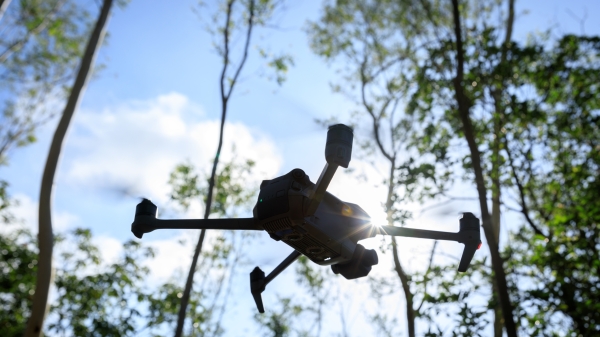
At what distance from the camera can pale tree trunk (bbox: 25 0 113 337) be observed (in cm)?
641

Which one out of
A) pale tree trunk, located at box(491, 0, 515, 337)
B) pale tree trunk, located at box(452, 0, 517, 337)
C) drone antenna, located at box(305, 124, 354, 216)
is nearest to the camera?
drone antenna, located at box(305, 124, 354, 216)

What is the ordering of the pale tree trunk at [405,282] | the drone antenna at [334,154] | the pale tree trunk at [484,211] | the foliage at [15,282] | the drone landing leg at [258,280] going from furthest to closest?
1. the foliage at [15,282]
2. the pale tree trunk at [405,282]
3. the pale tree trunk at [484,211]
4. the drone landing leg at [258,280]
5. the drone antenna at [334,154]

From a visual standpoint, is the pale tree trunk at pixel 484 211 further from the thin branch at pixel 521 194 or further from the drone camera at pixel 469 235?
the drone camera at pixel 469 235

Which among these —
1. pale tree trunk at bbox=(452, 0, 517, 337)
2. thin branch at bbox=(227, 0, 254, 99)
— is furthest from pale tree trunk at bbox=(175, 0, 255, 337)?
pale tree trunk at bbox=(452, 0, 517, 337)

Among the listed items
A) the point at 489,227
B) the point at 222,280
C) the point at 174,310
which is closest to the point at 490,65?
the point at 489,227

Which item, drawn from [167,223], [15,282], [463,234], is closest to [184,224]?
[167,223]

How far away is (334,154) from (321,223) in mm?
311

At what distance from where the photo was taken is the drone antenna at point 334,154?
1.55 m

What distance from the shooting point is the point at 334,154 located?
5.07ft

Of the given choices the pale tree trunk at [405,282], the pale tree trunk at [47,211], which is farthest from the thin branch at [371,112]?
the pale tree trunk at [47,211]

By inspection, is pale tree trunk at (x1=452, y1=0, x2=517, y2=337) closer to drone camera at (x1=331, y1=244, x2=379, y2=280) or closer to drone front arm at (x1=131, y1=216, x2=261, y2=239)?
drone camera at (x1=331, y1=244, x2=379, y2=280)

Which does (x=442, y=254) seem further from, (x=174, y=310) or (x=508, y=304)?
(x=174, y=310)

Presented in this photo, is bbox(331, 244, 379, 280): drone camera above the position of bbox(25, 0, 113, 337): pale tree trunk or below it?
below

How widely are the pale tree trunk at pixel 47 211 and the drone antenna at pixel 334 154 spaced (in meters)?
6.18
